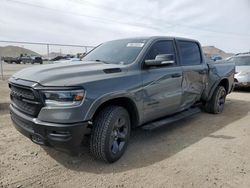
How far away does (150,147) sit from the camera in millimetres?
4242

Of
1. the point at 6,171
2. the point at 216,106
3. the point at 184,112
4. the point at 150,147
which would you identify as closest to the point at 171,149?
the point at 150,147

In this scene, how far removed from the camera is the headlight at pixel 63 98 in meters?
3.02

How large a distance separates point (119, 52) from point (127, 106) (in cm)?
108

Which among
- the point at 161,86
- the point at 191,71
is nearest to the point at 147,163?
the point at 161,86

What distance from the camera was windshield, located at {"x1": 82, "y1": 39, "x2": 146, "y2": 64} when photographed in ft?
13.6

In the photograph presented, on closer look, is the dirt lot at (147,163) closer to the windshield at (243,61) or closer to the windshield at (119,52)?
the windshield at (119,52)

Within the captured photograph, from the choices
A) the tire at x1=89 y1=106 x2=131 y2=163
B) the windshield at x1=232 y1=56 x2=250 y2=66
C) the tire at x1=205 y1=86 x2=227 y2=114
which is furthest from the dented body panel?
the windshield at x1=232 y1=56 x2=250 y2=66

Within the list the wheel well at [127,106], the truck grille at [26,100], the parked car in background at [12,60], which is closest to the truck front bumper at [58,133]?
the truck grille at [26,100]

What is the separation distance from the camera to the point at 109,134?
343cm

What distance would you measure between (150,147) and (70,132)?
1724 millimetres

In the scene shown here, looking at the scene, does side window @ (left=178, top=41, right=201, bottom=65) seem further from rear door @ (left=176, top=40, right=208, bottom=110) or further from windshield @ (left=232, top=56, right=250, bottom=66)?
windshield @ (left=232, top=56, right=250, bottom=66)

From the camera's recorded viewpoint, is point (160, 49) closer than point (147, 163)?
No

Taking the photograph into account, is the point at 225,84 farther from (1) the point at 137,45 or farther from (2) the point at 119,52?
(2) the point at 119,52

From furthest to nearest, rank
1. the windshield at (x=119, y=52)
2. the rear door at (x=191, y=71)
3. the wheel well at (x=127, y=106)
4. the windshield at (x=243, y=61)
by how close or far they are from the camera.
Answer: the windshield at (x=243, y=61)
the rear door at (x=191, y=71)
the windshield at (x=119, y=52)
the wheel well at (x=127, y=106)
